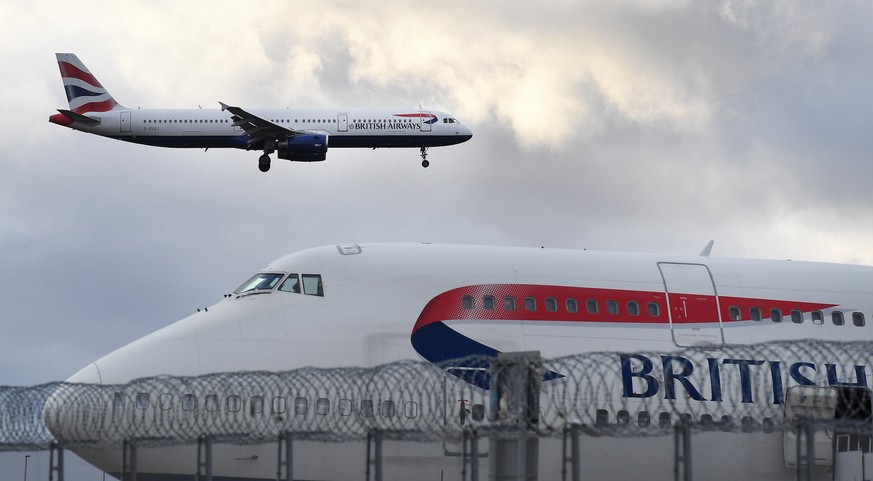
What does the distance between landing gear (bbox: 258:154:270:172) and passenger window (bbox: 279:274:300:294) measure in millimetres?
44166

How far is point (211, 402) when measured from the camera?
67.2 feet

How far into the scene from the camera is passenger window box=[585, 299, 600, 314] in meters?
23.8

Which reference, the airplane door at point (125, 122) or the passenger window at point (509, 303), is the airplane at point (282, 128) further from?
the passenger window at point (509, 303)

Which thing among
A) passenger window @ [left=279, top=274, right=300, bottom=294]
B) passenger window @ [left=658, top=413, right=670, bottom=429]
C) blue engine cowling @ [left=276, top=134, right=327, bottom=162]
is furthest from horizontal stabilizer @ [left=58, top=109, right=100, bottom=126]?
passenger window @ [left=658, top=413, right=670, bottom=429]

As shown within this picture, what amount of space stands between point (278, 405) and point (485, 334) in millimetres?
4053

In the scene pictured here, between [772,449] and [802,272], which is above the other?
[802,272]

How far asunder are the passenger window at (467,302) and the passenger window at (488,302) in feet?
0.75

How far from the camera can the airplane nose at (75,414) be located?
2030 cm

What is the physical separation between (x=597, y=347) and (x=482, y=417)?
3132 millimetres

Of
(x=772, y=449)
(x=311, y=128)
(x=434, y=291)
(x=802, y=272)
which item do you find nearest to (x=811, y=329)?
(x=802, y=272)

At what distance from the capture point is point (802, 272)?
2605cm

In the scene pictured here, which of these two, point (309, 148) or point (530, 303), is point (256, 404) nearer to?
point (530, 303)

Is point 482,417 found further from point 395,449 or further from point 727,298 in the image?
point 727,298

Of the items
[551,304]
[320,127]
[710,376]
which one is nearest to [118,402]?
[551,304]
